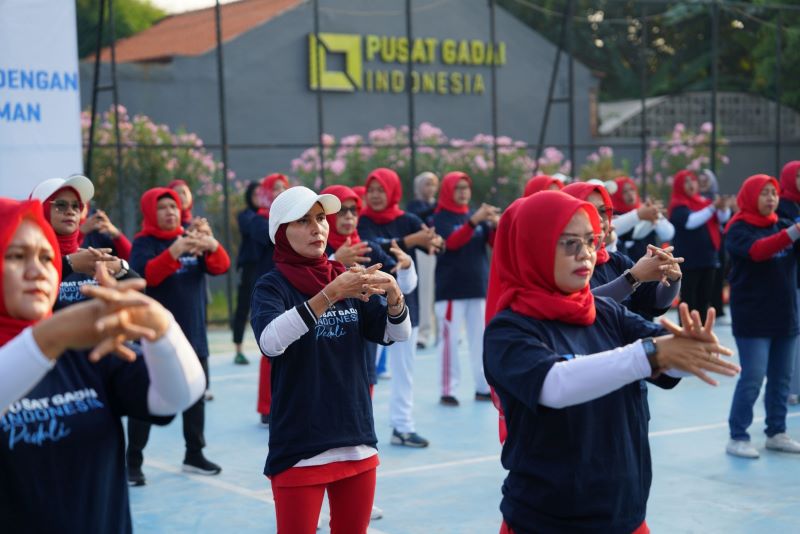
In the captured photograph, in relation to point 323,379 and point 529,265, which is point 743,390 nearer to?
point 323,379

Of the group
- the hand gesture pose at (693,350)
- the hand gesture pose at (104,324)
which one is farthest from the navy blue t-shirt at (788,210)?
the hand gesture pose at (104,324)

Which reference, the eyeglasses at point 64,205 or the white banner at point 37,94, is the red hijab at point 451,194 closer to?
the white banner at point 37,94

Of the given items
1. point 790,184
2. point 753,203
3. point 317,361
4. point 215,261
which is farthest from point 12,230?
point 790,184

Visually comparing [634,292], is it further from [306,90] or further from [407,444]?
[306,90]

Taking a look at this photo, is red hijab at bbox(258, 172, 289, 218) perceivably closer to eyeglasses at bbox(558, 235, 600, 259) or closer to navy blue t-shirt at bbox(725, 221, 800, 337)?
navy blue t-shirt at bbox(725, 221, 800, 337)

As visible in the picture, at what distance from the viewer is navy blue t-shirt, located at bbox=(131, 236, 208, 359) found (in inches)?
283

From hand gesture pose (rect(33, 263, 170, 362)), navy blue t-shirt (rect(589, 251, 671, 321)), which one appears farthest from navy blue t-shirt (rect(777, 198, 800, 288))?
hand gesture pose (rect(33, 263, 170, 362))

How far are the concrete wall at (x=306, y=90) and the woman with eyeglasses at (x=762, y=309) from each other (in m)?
14.4

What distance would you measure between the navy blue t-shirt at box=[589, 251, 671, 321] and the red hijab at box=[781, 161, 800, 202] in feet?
10.6

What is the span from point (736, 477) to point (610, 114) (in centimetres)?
2342

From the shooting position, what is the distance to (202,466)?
24.6 ft

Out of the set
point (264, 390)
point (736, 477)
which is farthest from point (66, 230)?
point (736, 477)

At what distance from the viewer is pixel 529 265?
3.41m

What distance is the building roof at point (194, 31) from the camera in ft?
74.9
